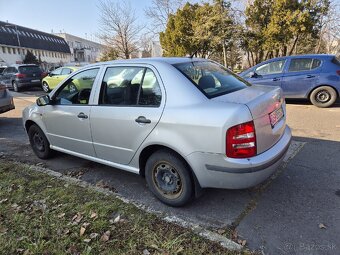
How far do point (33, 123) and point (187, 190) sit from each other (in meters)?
3.33

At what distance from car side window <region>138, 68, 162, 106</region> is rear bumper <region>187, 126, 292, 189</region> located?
0.76 meters

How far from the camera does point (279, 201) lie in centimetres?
322

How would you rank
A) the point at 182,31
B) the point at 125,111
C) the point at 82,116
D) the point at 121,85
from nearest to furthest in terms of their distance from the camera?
the point at 125,111, the point at 121,85, the point at 82,116, the point at 182,31

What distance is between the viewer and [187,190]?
9.89 feet

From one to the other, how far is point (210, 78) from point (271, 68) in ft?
19.7

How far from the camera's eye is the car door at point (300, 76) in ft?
25.8

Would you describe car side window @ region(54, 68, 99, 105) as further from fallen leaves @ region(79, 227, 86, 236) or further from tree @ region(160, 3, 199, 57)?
tree @ region(160, 3, 199, 57)

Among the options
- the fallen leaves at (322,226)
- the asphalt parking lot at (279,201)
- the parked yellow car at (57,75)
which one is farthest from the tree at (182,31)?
the fallen leaves at (322,226)

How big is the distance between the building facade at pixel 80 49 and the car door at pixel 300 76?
7034cm

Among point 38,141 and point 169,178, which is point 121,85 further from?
point 38,141

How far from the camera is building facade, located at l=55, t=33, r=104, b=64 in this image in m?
75.4

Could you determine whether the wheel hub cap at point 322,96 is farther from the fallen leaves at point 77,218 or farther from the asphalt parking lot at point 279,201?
the fallen leaves at point 77,218

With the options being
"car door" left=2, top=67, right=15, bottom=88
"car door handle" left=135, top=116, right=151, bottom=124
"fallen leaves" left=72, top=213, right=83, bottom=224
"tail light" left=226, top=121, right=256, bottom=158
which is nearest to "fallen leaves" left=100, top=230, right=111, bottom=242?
"fallen leaves" left=72, top=213, right=83, bottom=224

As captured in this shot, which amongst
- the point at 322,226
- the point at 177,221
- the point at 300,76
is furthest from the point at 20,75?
the point at 322,226
